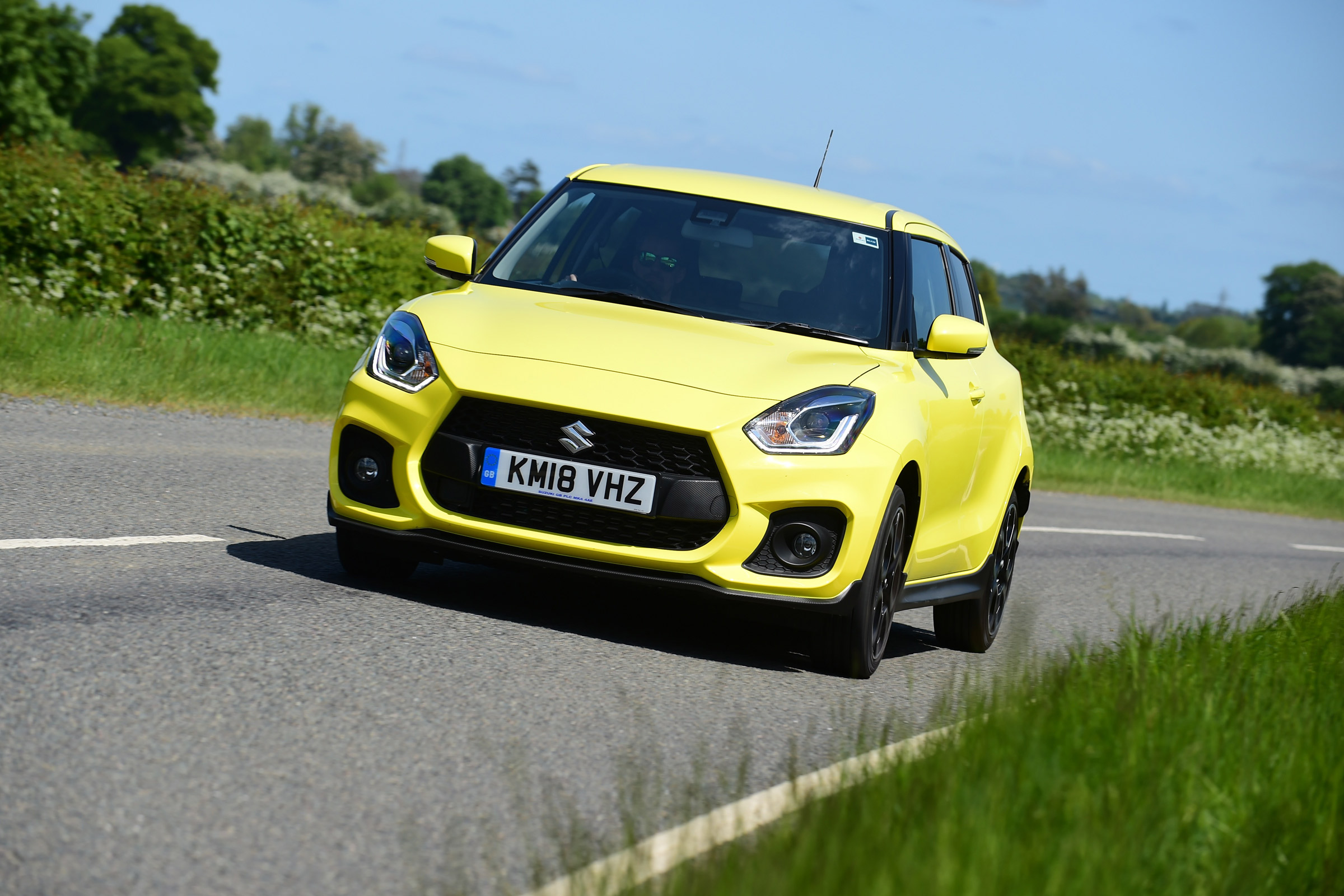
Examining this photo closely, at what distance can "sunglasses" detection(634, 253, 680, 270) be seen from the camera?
662 cm

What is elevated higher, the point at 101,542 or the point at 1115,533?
the point at 101,542

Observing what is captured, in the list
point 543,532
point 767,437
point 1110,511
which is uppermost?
point 767,437

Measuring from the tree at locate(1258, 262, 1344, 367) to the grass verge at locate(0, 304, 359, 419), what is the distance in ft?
411

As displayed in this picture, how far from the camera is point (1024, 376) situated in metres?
28.8

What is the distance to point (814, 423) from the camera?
5.50 metres

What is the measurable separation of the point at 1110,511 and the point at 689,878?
15.6 meters

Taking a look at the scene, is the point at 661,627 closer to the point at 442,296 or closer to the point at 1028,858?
the point at 442,296

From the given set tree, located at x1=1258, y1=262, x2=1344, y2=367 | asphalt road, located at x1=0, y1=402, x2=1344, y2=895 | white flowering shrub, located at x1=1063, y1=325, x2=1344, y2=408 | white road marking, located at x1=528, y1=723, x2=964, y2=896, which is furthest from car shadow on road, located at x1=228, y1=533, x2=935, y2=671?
tree, located at x1=1258, y1=262, x2=1344, y2=367

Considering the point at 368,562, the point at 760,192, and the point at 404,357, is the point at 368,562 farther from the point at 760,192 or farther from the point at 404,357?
the point at 760,192

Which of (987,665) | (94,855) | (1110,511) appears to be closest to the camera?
(94,855)

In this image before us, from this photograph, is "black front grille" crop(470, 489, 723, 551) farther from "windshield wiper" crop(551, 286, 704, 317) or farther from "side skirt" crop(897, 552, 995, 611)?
"windshield wiper" crop(551, 286, 704, 317)

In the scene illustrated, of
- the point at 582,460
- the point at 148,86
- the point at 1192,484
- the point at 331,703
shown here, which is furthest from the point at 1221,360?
the point at 148,86

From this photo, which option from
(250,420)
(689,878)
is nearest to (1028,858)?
(689,878)

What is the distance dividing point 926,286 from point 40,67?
250 ft
